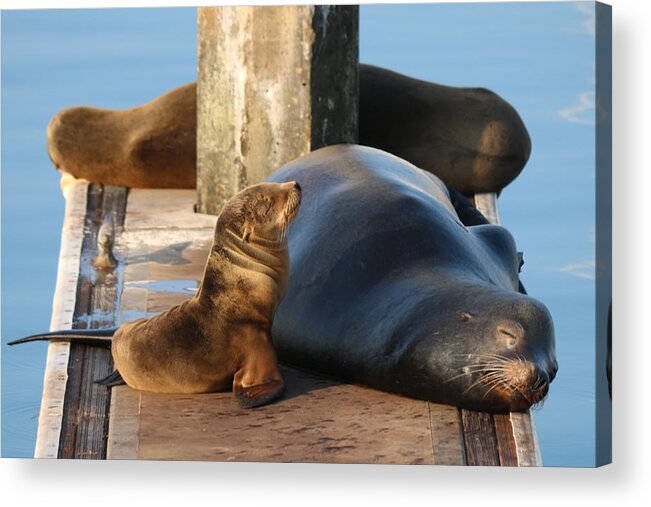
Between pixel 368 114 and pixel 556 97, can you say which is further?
pixel 368 114

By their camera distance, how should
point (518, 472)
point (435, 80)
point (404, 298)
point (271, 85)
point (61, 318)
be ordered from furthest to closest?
point (435, 80) → point (271, 85) → point (61, 318) → point (404, 298) → point (518, 472)

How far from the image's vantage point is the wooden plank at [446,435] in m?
8.23

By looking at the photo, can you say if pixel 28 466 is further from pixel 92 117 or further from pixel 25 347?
pixel 92 117

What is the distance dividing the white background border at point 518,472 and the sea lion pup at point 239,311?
20.7 inches

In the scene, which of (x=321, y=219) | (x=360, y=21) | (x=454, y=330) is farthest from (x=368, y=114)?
(x=454, y=330)

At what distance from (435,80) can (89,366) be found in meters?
4.75

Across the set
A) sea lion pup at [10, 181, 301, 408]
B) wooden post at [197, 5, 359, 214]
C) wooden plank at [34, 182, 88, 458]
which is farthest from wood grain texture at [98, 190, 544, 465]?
wooden post at [197, 5, 359, 214]

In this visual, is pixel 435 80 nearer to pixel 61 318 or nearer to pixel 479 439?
pixel 61 318

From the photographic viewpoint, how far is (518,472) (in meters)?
8.23

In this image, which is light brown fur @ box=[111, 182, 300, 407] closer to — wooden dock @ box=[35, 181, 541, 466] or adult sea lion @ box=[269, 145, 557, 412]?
wooden dock @ box=[35, 181, 541, 466]

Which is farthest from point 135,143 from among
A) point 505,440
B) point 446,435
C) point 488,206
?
point 505,440

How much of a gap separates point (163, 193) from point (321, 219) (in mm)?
3150

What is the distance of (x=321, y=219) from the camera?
30.9 feet

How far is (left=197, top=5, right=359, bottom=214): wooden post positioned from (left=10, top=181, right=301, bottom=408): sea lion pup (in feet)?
8.43
